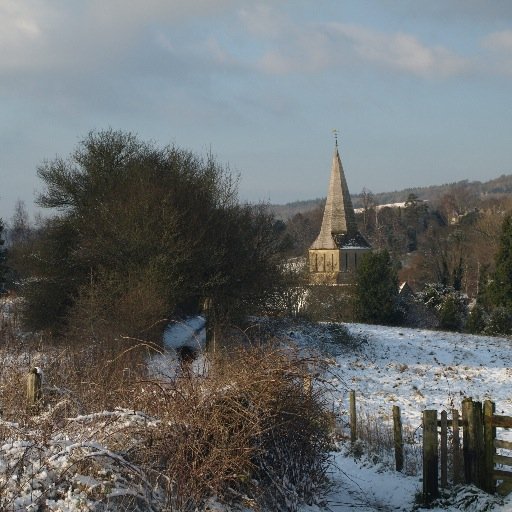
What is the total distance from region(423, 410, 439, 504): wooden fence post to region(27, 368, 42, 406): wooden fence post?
5058 mm

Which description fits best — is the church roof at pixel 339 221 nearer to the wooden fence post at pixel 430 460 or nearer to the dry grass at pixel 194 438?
the wooden fence post at pixel 430 460

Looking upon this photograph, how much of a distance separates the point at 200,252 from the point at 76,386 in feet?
48.9

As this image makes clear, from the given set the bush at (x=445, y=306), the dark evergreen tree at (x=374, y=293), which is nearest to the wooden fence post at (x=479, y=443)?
the dark evergreen tree at (x=374, y=293)

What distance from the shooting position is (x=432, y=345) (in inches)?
1101

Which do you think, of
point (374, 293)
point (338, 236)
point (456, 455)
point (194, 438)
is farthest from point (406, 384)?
point (338, 236)

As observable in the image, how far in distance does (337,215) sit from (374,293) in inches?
590

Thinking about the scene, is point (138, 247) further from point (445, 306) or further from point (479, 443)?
point (445, 306)

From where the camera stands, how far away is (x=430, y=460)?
29.5 ft

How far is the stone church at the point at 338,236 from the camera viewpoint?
51.1 m

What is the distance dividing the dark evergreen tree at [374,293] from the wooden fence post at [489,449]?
28.7 meters

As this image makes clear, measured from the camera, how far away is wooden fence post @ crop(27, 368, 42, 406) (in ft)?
28.0

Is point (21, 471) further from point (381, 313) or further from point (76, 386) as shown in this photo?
point (381, 313)

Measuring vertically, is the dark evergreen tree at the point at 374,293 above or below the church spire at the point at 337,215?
below

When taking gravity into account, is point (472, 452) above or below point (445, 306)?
above
